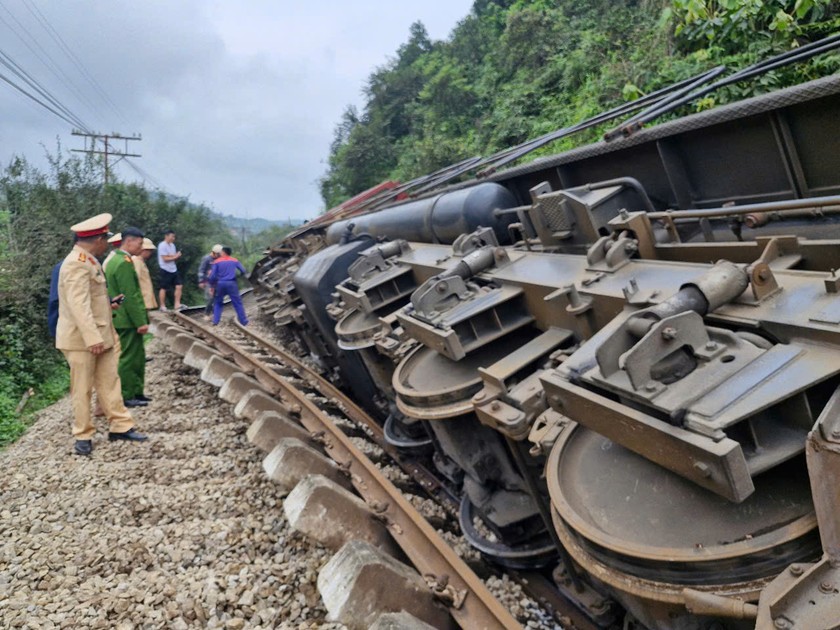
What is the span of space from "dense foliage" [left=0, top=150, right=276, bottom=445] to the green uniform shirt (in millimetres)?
1747

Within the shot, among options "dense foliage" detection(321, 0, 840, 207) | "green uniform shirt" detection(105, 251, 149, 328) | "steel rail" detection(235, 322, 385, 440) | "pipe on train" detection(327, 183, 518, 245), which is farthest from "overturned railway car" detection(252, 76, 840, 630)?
"dense foliage" detection(321, 0, 840, 207)

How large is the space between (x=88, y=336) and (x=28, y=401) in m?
4.38

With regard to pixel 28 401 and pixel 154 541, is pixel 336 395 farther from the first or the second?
pixel 28 401

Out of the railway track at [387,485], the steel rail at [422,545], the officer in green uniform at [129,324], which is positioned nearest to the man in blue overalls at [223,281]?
the railway track at [387,485]

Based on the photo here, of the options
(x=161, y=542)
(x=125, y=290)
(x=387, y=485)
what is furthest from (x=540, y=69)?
(x=161, y=542)

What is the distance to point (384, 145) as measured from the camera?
2736 centimetres

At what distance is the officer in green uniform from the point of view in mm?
5836

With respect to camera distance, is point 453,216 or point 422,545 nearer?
point 422,545

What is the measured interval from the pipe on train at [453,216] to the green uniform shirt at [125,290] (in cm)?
284

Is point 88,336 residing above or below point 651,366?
above

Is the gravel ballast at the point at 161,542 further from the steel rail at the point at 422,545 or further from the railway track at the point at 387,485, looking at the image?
the steel rail at the point at 422,545

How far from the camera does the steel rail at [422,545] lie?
8.21 feet

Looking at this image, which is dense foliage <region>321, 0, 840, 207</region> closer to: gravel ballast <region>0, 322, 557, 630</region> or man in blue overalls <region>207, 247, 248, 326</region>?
gravel ballast <region>0, 322, 557, 630</region>

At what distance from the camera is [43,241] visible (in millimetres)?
13000
